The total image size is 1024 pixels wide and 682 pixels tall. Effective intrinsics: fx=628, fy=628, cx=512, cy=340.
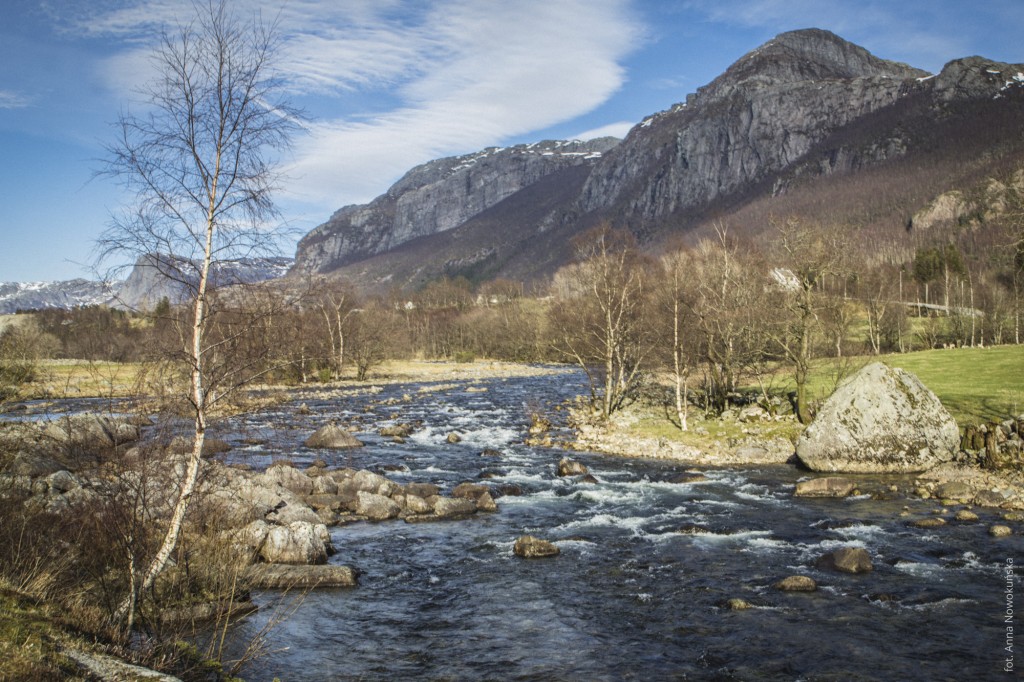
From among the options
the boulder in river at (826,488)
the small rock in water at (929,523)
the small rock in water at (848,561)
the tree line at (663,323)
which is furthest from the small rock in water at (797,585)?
the tree line at (663,323)

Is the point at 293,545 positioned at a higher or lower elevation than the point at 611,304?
lower

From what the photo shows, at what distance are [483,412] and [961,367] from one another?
1189 inches

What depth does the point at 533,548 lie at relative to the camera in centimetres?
1731

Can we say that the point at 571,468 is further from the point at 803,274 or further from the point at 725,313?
the point at 803,274

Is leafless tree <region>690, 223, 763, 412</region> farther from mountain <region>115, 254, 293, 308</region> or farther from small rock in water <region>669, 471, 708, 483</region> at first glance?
mountain <region>115, 254, 293, 308</region>

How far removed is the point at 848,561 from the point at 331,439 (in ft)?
79.9

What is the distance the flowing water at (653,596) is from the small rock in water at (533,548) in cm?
32

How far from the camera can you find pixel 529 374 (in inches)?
3046

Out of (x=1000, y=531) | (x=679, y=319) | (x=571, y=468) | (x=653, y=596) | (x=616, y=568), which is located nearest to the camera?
(x=653, y=596)

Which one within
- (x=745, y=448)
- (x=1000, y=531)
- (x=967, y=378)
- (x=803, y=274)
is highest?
(x=803, y=274)

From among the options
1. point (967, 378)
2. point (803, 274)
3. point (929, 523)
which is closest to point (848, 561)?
point (929, 523)

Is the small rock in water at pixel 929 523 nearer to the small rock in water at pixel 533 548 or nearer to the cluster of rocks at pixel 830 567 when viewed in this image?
the cluster of rocks at pixel 830 567

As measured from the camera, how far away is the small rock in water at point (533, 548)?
56.4 feet

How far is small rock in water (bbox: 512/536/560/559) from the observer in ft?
56.4
